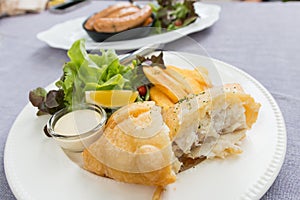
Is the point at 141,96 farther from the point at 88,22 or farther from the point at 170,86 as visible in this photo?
the point at 88,22

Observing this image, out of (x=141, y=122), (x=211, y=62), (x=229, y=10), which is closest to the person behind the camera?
(x=141, y=122)

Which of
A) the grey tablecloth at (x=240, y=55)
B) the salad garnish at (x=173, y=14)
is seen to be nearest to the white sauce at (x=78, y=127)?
the grey tablecloth at (x=240, y=55)

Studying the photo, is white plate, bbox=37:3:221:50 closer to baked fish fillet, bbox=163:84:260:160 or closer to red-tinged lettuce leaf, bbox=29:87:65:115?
red-tinged lettuce leaf, bbox=29:87:65:115

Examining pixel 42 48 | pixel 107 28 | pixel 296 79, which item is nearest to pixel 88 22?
pixel 107 28

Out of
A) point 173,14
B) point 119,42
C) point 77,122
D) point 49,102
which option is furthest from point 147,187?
point 173,14

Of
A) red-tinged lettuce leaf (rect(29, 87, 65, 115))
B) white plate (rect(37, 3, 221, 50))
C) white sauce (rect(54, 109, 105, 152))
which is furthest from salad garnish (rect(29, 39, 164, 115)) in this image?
white plate (rect(37, 3, 221, 50))

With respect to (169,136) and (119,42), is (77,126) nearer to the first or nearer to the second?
(169,136)
